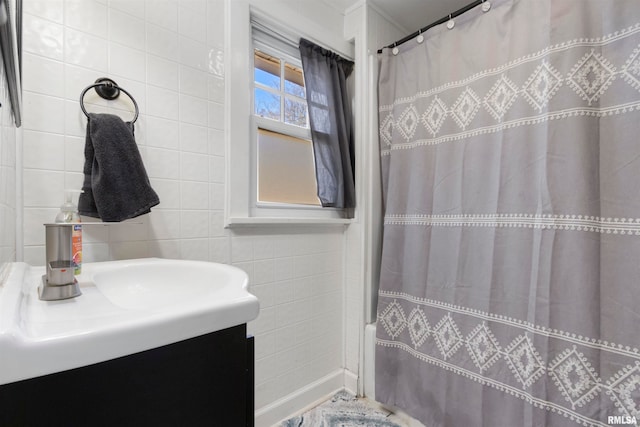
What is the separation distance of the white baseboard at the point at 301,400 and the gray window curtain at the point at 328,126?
0.98m

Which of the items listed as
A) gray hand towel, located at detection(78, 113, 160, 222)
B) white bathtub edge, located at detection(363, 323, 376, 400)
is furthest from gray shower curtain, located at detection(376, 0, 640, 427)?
gray hand towel, located at detection(78, 113, 160, 222)

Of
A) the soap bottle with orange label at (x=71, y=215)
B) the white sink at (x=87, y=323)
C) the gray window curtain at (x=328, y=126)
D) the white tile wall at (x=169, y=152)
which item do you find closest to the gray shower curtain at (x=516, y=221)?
the gray window curtain at (x=328, y=126)

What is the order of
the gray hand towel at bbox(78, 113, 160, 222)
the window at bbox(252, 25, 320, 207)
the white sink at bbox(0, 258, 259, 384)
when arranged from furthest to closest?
the window at bbox(252, 25, 320, 207), the gray hand towel at bbox(78, 113, 160, 222), the white sink at bbox(0, 258, 259, 384)

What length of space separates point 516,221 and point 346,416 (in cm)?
122

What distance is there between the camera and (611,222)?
0.93 m

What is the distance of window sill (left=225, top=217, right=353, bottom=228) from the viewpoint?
1.29m

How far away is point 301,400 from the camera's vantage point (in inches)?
60.0

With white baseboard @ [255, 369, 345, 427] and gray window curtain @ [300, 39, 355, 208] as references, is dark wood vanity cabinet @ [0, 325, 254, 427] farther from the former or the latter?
gray window curtain @ [300, 39, 355, 208]

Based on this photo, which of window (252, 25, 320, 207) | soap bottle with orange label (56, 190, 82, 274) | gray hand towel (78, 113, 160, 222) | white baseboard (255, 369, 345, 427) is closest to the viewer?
soap bottle with orange label (56, 190, 82, 274)

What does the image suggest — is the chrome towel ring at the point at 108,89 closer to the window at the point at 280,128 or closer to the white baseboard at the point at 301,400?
the window at the point at 280,128

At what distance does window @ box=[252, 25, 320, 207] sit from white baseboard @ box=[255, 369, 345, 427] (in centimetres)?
98

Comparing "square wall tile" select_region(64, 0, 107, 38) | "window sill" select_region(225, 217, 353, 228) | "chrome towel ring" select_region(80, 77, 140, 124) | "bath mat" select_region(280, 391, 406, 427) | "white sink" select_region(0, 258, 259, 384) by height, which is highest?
"square wall tile" select_region(64, 0, 107, 38)

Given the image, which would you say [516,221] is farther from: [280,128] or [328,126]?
[280,128]

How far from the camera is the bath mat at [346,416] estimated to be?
1417 millimetres
